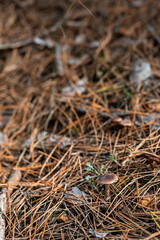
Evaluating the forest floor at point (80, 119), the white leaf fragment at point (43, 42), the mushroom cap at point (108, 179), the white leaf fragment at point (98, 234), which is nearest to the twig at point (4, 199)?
the forest floor at point (80, 119)

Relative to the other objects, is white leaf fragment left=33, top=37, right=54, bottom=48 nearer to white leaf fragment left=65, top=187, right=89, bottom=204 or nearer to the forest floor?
the forest floor

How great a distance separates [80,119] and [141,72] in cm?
91

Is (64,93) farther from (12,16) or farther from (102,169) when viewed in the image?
(12,16)

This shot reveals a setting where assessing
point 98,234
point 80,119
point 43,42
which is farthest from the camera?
point 43,42

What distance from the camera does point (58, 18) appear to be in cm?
371

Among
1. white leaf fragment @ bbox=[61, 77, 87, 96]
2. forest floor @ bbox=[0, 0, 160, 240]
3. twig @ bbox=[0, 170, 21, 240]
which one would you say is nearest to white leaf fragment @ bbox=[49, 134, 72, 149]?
forest floor @ bbox=[0, 0, 160, 240]

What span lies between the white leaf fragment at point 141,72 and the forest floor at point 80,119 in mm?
11

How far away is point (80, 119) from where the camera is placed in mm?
2195

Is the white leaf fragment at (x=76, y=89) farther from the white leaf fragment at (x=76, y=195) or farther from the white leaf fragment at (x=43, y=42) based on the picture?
the white leaf fragment at (x=76, y=195)

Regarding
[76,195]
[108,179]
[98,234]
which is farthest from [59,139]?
[98,234]

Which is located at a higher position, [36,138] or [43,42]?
[43,42]

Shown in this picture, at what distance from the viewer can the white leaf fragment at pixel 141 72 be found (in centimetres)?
238

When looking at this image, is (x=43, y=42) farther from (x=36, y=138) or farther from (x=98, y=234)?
(x=98, y=234)

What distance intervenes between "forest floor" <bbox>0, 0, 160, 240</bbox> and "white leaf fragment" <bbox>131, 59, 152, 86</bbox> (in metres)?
0.01
